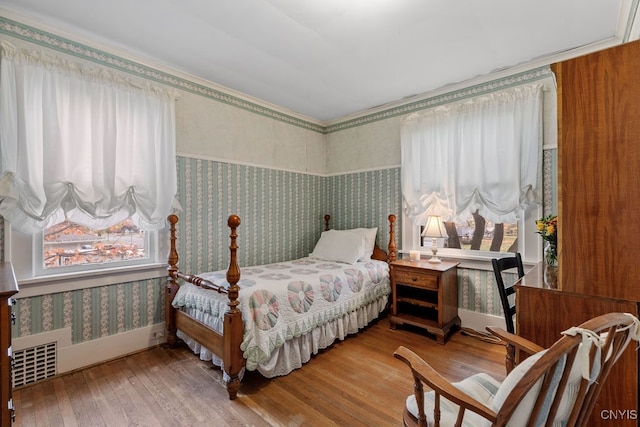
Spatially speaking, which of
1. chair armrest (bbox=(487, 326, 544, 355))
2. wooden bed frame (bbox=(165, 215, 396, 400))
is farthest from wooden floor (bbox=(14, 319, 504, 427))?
chair armrest (bbox=(487, 326, 544, 355))

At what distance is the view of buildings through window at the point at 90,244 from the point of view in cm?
227

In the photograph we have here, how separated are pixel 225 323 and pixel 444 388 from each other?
4.88 ft

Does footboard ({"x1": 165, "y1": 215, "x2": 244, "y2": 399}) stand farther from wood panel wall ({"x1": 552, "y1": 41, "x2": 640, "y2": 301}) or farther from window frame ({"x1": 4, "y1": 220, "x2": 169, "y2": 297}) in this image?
wood panel wall ({"x1": 552, "y1": 41, "x2": 640, "y2": 301})

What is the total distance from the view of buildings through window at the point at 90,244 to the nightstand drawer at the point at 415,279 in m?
2.53

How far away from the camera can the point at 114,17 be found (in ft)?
6.77

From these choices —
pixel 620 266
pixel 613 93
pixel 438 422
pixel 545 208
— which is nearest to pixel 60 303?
pixel 438 422

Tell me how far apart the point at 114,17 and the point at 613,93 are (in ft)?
9.70

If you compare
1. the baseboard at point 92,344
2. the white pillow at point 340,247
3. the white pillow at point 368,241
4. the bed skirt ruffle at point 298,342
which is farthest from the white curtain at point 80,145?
the white pillow at point 368,241

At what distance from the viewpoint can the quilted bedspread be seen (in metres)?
2.06

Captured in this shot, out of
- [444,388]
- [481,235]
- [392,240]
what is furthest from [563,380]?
[392,240]

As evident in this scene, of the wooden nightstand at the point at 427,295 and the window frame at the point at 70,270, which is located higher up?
the window frame at the point at 70,270

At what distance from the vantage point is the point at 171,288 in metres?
2.67

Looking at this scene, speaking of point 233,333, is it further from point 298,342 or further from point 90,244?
point 90,244

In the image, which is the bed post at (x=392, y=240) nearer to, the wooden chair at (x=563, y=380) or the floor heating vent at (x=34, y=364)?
the wooden chair at (x=563, y=380)
